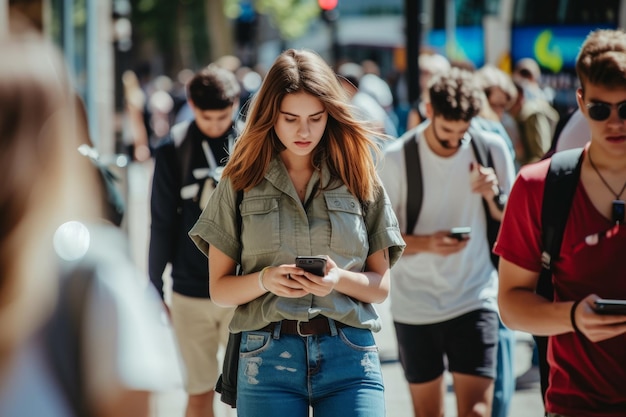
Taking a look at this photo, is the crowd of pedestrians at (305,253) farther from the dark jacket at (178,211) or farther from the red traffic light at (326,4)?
the red traffic light at (326,4)

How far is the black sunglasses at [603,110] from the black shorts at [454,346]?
193 cm

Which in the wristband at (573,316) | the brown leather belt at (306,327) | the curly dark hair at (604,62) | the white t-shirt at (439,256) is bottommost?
the white t-shirt at (439,256)

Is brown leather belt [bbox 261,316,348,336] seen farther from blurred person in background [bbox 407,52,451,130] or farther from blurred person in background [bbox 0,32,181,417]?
blurred person in background [bbox 407,52,451,130]

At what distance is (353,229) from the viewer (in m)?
3.64

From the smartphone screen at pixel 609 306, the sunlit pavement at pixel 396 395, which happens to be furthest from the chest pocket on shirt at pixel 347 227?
the sunlit pavement at pixel 396 395

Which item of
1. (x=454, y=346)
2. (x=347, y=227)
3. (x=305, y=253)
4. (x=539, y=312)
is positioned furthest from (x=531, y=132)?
(x=539, y=312)

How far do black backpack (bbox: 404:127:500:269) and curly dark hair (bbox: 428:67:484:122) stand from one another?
0.18 m

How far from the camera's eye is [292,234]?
360 centimetres

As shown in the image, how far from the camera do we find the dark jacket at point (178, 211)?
5336 millimetres

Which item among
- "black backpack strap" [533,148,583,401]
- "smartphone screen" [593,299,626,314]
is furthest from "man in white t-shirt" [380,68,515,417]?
"smartphone screen" [593,299,626,314]

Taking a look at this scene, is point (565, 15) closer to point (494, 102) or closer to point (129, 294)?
point (494, 102)

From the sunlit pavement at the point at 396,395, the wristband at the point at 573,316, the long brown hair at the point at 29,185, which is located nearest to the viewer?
the long brown hair at the point at 29,185

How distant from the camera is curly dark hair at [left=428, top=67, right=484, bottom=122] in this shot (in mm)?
5023

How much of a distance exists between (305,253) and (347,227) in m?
0.17
